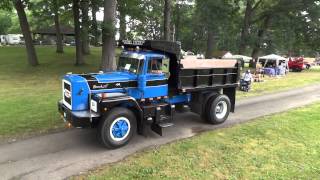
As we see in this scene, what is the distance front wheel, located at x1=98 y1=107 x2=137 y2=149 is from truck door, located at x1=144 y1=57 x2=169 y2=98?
1.05 meters

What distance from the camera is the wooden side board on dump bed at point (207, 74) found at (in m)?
10.1

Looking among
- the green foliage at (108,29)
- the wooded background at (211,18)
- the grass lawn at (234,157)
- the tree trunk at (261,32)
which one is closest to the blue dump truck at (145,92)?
the grass lawn at (234,157)

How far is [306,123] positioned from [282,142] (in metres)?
2.61

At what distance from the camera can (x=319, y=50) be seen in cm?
3875

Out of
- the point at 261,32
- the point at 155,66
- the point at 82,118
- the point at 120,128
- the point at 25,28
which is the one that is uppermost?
the point at 261,32

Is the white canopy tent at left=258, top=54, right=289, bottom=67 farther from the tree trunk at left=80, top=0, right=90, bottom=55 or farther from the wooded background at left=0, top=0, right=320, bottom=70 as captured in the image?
the tree trunk at left=80, top=0, right=90, bottom=55

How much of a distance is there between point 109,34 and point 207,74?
29.2 ft

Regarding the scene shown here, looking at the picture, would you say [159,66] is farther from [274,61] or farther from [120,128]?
[274,61]

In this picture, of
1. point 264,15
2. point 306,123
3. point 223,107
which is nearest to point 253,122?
point 223,107

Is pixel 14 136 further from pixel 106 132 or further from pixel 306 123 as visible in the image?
pixel 306 123

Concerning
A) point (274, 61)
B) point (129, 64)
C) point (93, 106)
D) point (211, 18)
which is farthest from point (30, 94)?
point (274, 61)

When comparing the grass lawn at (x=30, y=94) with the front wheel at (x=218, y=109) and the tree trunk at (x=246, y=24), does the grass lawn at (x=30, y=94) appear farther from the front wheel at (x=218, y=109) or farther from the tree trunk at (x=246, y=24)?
the tree trunk at (x=246, y=24)

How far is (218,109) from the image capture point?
1132 cm

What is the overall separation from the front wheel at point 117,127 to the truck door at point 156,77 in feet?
3.44
